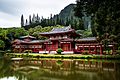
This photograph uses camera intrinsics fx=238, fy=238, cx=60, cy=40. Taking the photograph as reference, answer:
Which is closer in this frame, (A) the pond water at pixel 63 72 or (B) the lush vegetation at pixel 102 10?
(B) the lush vegetation at pixel 102 10

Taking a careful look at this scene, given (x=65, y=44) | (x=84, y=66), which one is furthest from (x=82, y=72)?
(x=65, y=44)

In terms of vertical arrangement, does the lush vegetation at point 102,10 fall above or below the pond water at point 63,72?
above

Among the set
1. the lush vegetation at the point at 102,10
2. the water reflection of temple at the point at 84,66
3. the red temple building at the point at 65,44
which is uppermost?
the lush vegetation at the point at 102,10

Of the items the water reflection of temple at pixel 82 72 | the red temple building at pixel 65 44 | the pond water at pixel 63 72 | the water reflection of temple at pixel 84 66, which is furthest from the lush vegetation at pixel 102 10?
the red temple building at pixel 65 44

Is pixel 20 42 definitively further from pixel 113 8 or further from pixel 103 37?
pixel 113 8

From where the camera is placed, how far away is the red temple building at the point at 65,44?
53.2m

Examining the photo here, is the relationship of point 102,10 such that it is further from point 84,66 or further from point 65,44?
point 65,44

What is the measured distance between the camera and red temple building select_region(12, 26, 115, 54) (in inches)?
2095

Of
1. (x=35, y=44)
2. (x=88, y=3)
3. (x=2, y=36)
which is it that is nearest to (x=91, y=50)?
(x=35, y=44)

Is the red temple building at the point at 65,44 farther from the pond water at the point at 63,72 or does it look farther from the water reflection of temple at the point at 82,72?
the pond water at the point at 63,72

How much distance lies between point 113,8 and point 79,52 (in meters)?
35.8

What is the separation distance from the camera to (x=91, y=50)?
54125 millimetres

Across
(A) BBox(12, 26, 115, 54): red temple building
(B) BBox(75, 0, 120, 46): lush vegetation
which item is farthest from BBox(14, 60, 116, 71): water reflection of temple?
(A) BBox(12, 26, 115, 54): red temple building

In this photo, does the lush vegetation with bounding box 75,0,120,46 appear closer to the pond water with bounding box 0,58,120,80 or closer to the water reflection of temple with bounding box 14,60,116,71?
the pond water with bounding box 0,58,120,80
